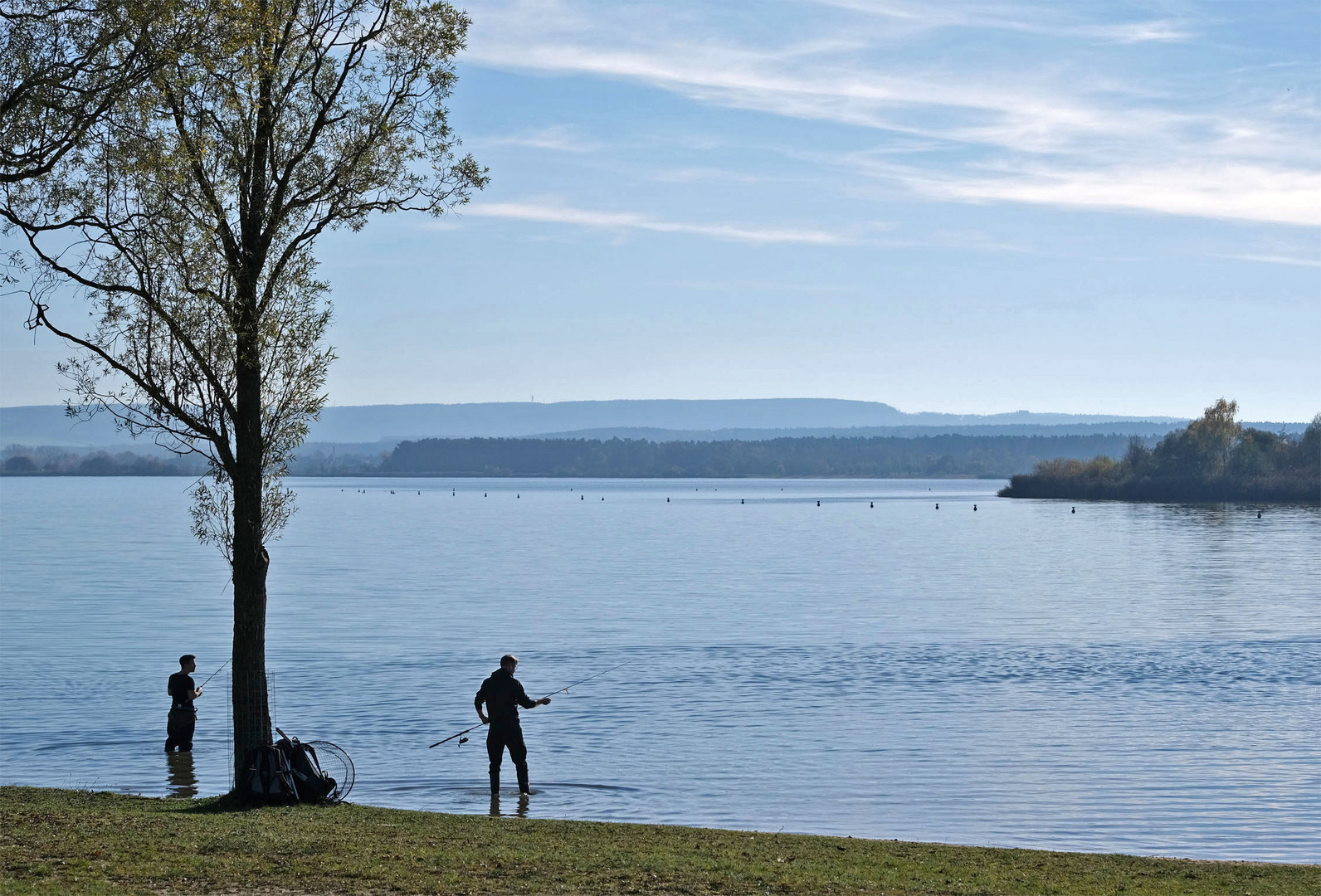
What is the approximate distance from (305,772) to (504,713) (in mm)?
3240

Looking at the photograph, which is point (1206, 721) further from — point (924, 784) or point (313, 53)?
point (313, 53)

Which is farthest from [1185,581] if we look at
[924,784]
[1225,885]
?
[1225,885]

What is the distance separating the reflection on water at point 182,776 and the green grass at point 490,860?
3547 mm

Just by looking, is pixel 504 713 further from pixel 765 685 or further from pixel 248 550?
pixel 765 685

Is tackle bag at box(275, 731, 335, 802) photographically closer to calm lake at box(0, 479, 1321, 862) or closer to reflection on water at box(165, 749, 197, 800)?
reflection on water at box(165, 749, 197, 800)

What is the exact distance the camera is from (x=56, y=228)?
59.2ft

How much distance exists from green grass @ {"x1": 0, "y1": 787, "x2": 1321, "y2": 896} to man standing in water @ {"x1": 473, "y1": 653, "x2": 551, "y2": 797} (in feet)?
9.08

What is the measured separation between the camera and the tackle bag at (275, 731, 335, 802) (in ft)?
63.0

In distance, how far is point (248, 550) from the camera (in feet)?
64.7

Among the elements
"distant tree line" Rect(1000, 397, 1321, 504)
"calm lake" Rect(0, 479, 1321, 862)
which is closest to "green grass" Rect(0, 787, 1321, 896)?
"calm lake" Rect(0, 479, 1321, 862)

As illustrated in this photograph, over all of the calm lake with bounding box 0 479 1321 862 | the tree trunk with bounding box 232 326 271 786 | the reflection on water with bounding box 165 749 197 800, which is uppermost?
the tree trunk with bounding box 232 326 271 786

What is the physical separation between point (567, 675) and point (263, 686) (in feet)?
57.9

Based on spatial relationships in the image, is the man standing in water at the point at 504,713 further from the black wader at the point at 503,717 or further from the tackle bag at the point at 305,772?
the tackle bag at the point at 305,772

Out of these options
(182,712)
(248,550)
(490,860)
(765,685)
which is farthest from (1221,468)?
(490,860)
